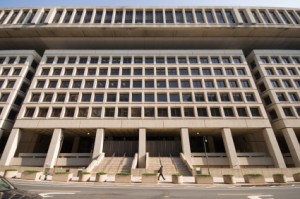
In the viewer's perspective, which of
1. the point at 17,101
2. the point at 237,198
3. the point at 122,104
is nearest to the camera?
the point at 237,198

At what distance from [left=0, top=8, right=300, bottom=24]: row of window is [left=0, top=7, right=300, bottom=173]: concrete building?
0.88ft

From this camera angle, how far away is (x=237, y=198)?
10656 millimetres

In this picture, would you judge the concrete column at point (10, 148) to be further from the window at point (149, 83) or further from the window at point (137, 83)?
the window at point (149, 83)

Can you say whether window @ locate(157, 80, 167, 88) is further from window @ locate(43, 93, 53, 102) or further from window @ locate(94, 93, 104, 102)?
window @ locate(43, 93, 53, 102)

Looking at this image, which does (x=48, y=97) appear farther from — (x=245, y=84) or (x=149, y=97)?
(x=245, y=84)

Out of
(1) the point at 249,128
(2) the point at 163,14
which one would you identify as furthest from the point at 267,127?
(2) the point at 163,14

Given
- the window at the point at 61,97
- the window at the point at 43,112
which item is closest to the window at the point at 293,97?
the window at the point at 61,97

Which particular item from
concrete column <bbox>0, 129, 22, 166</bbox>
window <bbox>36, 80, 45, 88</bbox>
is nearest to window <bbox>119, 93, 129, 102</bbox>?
window <bbox>36, 80, 45, 88</bbox>

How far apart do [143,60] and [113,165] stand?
23.2 meters

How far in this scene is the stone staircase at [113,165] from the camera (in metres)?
24.4

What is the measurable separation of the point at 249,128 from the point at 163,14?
105 ft

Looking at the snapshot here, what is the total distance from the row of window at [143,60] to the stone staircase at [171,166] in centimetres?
2119

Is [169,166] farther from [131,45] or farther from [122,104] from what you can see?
[131,45]

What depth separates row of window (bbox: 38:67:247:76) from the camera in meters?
36.8
